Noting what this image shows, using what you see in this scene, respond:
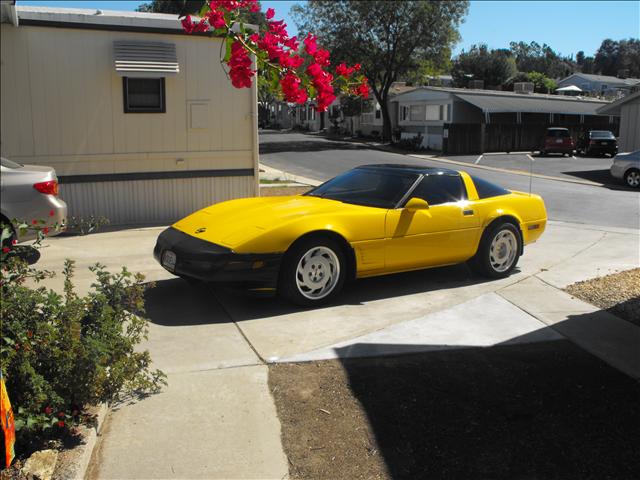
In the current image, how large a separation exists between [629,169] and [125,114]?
16.0m

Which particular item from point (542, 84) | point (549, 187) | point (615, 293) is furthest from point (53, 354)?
point (542, 84)

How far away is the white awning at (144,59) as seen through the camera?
10.2 metres

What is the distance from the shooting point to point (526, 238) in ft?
25.9

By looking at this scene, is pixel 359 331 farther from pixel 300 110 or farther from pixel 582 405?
pixel 300 110

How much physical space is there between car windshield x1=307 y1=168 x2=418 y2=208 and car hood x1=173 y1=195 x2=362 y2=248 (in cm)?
20

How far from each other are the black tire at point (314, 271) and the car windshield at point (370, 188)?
0.81 metres

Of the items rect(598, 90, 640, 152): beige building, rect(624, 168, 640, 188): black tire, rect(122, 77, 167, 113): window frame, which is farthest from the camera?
rect(598, 90, 640, 152): beige building

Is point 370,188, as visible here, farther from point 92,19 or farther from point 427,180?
point 92,19

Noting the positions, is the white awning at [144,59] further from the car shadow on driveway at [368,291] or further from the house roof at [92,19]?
the car shadow on driveway at [368,291]

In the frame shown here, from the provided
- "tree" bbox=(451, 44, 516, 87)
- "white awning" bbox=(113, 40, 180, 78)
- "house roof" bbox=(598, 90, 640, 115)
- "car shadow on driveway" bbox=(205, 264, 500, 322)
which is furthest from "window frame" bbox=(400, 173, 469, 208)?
"tree" bbox=(451, 44, 516, 87)

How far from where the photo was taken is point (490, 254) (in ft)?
24.7

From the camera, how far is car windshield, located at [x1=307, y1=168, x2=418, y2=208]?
22.8 ft

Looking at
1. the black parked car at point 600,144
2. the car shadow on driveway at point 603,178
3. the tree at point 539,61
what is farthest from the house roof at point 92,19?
the tree at point 539,61

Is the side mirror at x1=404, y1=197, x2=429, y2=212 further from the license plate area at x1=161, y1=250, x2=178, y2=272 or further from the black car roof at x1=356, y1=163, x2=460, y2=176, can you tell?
the license plate area at x1=161, y1=250, x2=178, y2=272
